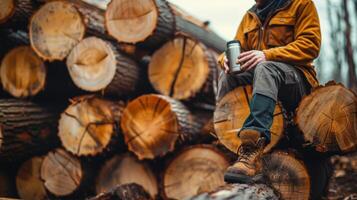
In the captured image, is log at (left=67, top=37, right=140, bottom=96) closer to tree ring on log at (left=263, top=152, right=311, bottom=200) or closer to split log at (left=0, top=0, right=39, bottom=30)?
split log at (left=0, top=0, right=39, bottom=30)

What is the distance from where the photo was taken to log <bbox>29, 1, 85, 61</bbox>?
428 centimetres

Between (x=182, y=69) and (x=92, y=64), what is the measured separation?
0.87 m

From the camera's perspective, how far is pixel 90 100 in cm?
407

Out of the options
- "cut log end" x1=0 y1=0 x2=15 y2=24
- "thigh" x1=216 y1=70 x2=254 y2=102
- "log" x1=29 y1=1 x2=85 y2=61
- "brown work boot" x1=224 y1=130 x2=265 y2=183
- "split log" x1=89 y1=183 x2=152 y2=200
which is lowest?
"split log" x1=89 y1=183 x2=152 y2=200

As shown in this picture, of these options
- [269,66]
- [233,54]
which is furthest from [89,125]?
[269,66]

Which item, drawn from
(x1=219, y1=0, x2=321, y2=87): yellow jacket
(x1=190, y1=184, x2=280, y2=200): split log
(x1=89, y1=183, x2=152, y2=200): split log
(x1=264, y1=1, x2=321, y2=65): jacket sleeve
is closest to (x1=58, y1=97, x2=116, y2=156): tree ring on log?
(x1=89, y1=183, x2=152, y2=200): split log

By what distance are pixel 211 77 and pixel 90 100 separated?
1.19 metres

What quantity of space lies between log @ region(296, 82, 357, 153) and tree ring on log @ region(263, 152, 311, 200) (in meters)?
0.18

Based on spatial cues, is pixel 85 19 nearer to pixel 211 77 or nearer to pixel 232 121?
pixel 211 77

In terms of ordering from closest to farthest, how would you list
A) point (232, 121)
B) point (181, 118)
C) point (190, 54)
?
point (232, 121) < point (181, 118) < point (190, 54)

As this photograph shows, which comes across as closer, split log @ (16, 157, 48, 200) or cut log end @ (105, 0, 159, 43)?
cut log end @ (105, 0, 159, 43)

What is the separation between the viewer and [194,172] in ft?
12.7

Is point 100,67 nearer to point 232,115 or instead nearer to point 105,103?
point 105,103

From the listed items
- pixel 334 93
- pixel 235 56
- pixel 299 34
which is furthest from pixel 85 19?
pixel 334 93
